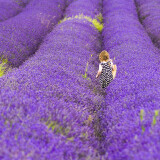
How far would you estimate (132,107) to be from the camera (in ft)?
9.07

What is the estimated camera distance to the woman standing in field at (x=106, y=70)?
14.6 feet

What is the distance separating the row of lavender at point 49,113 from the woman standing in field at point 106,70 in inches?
9.0

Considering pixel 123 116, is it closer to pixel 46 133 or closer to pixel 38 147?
pixel 46 133

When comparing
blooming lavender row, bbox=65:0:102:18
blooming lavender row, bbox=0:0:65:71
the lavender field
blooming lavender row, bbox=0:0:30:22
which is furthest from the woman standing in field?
blooming lavender row, bbox=0:0:30:22

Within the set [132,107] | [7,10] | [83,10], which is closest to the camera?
[132,107]

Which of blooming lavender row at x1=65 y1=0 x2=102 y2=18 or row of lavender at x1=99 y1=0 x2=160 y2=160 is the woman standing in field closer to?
row of lavender at x1=99 y1=0 x2=160 y2=160

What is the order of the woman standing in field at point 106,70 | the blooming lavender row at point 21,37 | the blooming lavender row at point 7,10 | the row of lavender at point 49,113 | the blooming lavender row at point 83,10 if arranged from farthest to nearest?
1. the blooming lavender row at point 7,10
2. the blooming lavender row at point 83,10
3. the blooming lavender row at point 21,37
4. the woman standing in field at point 106,70
5. the row of lavender at point 49,113

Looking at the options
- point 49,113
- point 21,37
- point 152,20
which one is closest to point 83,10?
point 152,20

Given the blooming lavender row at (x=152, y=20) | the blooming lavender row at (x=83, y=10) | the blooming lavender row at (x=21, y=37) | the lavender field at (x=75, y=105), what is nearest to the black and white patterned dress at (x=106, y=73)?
the lavender field at (x=75, y=105)

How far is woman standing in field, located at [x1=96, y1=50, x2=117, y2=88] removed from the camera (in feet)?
14.6

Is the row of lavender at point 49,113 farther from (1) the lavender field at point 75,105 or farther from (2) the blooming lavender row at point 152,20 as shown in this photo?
(2) the blooming lavender row at point 152,20

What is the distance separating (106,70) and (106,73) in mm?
74

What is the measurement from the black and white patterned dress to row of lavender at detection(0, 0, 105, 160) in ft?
0.68

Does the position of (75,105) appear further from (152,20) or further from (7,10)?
(7,10)
